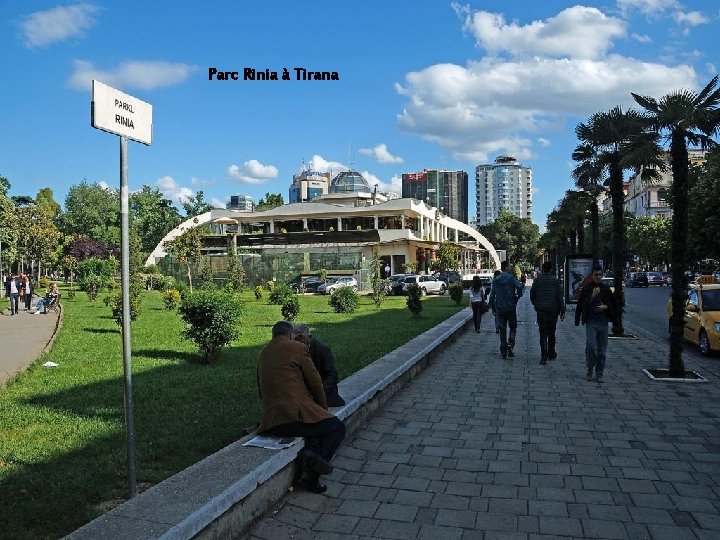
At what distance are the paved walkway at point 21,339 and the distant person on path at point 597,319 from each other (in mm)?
8250

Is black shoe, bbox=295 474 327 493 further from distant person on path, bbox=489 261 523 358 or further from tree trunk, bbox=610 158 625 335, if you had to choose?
tree trunk, bbox=610 158 625 335

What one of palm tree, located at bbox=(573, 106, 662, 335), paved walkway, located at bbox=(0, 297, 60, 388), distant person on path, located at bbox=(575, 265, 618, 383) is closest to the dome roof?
paved walkway, located at bbox=(0, 297, 60, 388)

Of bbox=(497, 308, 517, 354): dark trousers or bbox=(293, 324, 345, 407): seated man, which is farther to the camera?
bbox=(497, 308, 517, 354): dark trousers

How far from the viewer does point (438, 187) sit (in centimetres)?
14038

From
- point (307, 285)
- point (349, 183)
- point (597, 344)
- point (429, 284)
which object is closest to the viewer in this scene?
point (597, 344)

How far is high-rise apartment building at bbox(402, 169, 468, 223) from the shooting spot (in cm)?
13888

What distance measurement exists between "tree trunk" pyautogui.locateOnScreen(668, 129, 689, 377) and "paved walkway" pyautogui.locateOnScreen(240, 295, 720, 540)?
641mm

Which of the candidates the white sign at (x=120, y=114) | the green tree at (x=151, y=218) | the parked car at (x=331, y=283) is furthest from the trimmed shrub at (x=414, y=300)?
the green tree at (x=151, y=218)

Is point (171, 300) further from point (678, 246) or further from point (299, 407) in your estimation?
point (299, 407)

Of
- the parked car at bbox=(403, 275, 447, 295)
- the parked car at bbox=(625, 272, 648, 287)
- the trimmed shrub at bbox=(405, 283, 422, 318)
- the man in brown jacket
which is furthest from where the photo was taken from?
the parked car at bbox=(625, 272, 648, 287)

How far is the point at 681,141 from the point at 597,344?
376 cm

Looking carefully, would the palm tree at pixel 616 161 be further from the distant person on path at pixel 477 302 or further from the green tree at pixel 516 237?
the green tree at pixel 516 237

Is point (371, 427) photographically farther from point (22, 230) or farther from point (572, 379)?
point (22, 230)

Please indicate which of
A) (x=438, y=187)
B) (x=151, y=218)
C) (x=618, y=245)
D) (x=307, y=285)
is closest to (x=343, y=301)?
(x=618, y=245)
